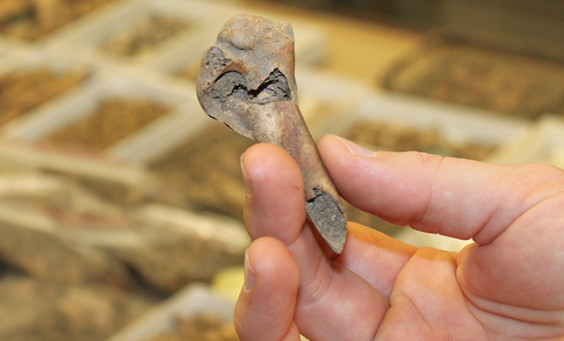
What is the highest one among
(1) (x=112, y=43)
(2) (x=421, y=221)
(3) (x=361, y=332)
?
(2) (x=421, y=221)

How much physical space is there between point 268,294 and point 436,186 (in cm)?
30

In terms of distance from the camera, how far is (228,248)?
209 cm

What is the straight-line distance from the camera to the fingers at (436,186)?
40.9 inches

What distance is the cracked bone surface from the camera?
1.04 meters

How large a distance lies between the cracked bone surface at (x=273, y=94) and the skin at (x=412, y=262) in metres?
0.04

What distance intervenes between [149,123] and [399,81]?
1.11 metres

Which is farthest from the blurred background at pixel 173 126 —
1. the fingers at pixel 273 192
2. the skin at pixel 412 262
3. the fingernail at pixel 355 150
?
the fingers at pixel 273 192

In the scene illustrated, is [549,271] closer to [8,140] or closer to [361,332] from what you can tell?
[361,332]

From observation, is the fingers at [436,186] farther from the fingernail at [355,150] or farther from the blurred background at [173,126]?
the blurred background at [173,126]

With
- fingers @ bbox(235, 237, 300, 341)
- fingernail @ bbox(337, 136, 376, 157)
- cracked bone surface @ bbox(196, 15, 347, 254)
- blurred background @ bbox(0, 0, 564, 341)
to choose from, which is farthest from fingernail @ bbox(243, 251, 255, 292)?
blurred background @ bbox(0, 0, 564, 341)

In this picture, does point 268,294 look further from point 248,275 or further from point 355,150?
point 355,150

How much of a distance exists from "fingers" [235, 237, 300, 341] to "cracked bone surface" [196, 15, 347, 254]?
10cm

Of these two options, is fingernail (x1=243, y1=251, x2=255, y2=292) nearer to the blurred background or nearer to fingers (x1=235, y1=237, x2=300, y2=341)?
fingers (x1=235, y1=237, x2=300, y2=341)

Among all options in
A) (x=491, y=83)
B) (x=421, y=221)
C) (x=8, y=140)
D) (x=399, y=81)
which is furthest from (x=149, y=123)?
(x=421, y=221)
